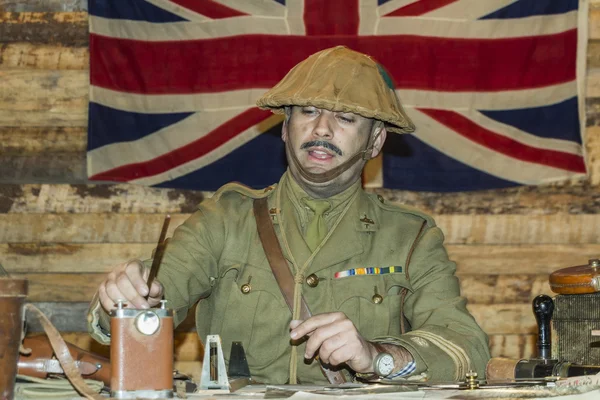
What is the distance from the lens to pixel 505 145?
479 centimetres

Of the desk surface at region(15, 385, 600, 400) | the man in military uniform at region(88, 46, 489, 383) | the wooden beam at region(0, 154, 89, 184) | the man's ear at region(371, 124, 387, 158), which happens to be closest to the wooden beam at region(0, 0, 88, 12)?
the wooden beam at region(0, 154, 89, 184)

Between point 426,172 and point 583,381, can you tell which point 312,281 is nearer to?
point 583,381

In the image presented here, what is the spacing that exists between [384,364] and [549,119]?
8.84 ft

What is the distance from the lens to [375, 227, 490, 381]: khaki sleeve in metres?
2.57

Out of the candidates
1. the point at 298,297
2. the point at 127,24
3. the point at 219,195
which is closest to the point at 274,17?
the point at 127,24

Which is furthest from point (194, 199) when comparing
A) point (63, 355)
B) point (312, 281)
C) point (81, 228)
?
point (63, 355)

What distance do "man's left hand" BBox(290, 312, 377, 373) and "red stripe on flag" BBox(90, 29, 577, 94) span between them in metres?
2.66

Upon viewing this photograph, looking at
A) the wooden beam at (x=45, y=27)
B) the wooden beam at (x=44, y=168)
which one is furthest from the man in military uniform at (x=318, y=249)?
the wooden beam at (x=45, y=27)

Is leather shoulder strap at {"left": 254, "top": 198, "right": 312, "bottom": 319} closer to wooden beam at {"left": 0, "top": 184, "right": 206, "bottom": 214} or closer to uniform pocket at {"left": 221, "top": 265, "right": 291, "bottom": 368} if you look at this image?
uniform pocket at {"left": 221, "top": 265, "right": 291, "bottom": 368}

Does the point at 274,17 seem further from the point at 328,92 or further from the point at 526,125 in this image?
the point at 328,92

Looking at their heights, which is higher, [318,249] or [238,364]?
[318,249]

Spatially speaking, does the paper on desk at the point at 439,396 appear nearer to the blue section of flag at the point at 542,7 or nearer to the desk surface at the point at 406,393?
the desk surface at the point at 406,393

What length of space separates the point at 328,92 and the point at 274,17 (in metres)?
1.91

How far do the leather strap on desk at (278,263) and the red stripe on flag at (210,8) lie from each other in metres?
1.86
